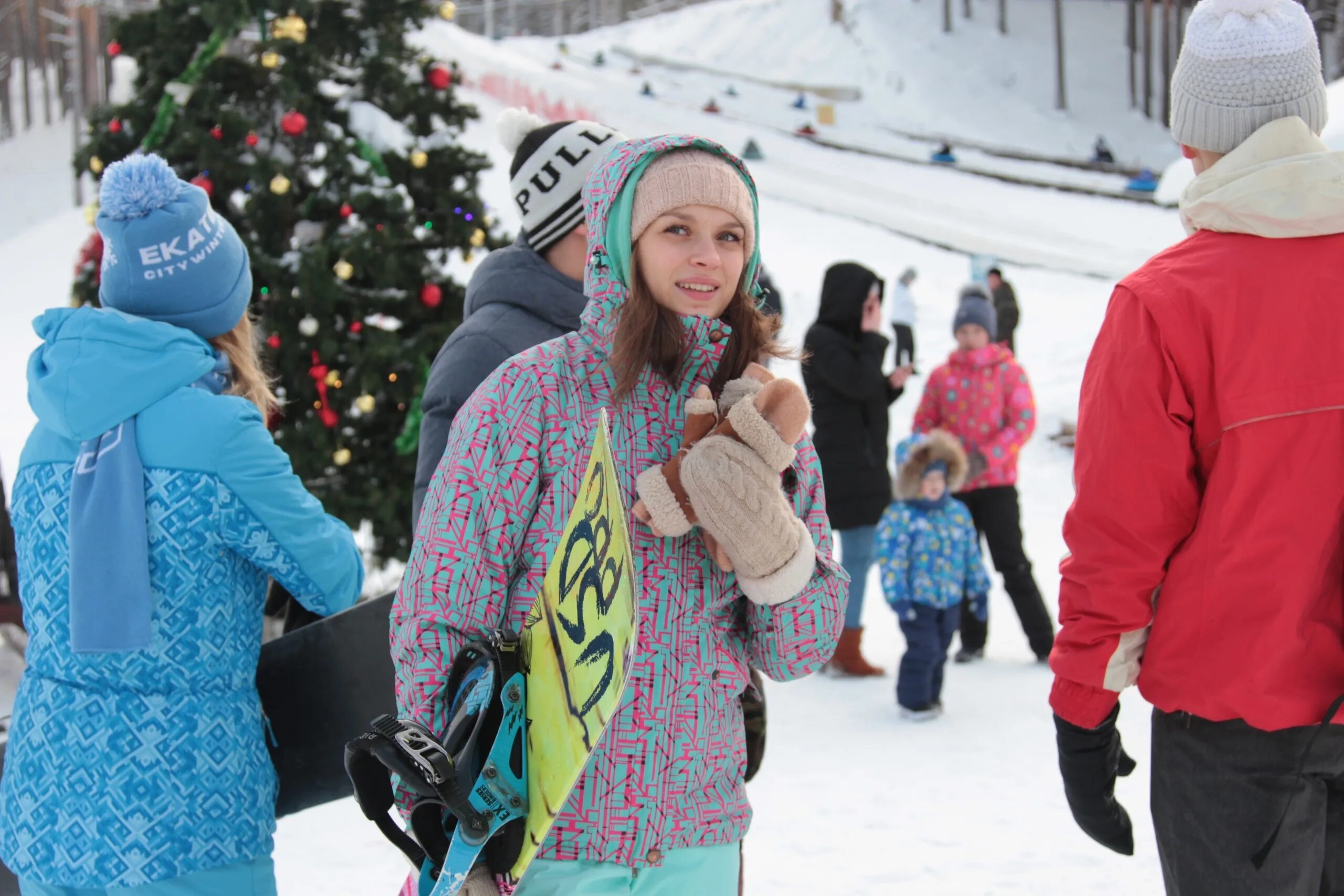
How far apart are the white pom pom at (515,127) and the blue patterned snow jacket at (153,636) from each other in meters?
1.04

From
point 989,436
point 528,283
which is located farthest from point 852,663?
point 528,283

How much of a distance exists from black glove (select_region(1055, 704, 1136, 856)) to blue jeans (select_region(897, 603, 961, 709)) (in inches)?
121

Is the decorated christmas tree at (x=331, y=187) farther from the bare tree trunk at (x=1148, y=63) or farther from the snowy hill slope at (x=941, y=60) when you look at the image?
the bare tree trunk at (x=1148, y=63)

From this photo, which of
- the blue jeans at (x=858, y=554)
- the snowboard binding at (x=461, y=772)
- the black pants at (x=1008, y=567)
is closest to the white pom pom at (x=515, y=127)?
the snowboard binding at (x=461, y=772)

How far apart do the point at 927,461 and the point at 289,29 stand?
3.16 meters

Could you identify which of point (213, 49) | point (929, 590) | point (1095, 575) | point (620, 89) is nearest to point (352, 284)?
point (213, 49)

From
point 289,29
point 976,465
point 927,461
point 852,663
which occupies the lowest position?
point 852,663

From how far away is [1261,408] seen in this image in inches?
74.5

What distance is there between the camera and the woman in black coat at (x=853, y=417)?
19.2 feet

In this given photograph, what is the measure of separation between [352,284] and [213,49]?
1057mm

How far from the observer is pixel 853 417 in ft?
19.5

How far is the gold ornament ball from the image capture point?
16.9 ft

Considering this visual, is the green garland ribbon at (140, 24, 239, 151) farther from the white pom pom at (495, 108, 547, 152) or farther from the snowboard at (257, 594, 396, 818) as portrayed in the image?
the snowboard at (257, 594, 396, 818)

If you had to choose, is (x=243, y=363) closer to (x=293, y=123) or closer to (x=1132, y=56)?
(x=293, y=123)
